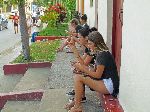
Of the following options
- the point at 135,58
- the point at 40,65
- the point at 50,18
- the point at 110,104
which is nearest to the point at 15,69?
the point at 40,65

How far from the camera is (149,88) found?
4375 millimetres

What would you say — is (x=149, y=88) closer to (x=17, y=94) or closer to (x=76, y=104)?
(x=76, y=104)

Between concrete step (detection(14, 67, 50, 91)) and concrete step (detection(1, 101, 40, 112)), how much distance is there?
848 mm

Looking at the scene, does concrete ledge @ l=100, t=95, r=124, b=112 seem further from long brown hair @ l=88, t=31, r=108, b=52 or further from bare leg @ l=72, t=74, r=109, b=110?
long brown hair @ l=88, t=31, r=108, b=52

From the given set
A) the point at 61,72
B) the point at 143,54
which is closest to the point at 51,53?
the point at 61,72

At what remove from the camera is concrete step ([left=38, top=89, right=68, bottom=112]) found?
6979 millimetres

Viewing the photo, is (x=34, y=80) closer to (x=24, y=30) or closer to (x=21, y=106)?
(x=21, y=106)

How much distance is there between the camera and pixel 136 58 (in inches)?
198

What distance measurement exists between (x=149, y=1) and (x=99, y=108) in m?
2.83

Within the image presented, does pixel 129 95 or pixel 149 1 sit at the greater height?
pixel 149 1

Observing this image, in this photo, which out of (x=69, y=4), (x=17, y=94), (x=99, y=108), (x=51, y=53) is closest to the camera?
(x=99, y=108)

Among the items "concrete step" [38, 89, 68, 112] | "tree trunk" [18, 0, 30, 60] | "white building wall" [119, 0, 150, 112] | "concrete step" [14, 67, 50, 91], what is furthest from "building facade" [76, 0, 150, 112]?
"tree trunk" [18, 0, 30, 60]

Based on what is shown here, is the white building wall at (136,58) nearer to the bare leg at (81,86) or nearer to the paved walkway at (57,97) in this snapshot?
the bare leg at (81,86)

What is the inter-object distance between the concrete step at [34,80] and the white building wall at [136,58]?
4062 millimetres
